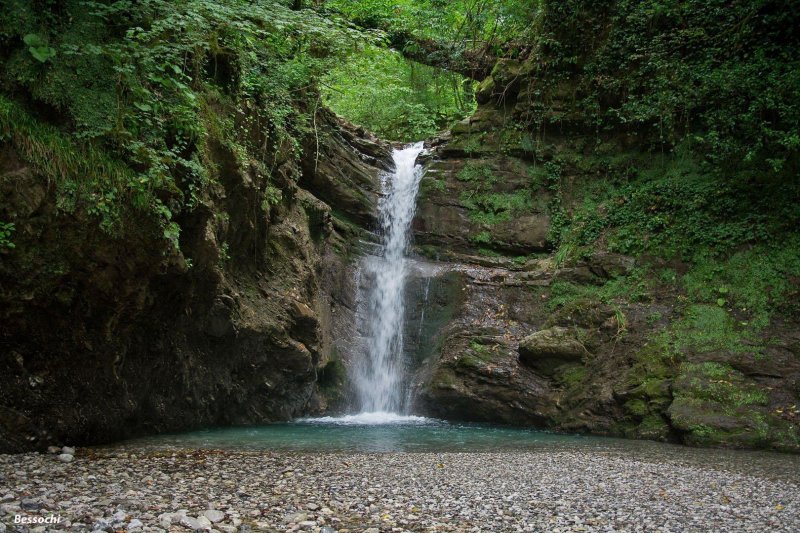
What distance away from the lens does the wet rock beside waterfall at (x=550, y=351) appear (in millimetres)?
12070

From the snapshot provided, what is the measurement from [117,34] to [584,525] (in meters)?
7.90

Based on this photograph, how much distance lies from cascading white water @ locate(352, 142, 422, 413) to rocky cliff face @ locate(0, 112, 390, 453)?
0.80 metres

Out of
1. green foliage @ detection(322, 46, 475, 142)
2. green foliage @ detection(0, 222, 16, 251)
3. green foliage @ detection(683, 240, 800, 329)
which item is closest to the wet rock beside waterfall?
green foliage @ detection(683, 240, 800, 329)

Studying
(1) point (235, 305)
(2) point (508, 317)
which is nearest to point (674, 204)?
(2) point (508, 317)

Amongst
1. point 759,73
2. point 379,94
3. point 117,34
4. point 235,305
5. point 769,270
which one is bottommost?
point 235,305

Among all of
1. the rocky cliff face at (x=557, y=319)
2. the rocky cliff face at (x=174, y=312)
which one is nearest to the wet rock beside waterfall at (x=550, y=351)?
the rocky cliff face at (x=557, y=319)

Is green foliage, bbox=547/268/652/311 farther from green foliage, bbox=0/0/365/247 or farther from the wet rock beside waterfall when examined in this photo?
green foliage, bbox=0/0/365/247

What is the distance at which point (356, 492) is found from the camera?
17.9 ft

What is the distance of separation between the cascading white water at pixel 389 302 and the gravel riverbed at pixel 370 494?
19.7 feet

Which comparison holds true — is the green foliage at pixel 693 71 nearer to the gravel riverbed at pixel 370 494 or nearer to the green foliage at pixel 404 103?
the green foliage at pixel 404 103

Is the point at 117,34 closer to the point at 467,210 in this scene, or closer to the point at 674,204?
the point at 467,210

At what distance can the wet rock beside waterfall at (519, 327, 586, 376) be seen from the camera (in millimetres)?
12070

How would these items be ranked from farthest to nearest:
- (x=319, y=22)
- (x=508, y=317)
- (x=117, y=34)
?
(x=508, y=317) → (x=319, y=22) → (x=117, y=34)

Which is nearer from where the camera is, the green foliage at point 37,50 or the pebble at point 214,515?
the pebble at point 214,515
